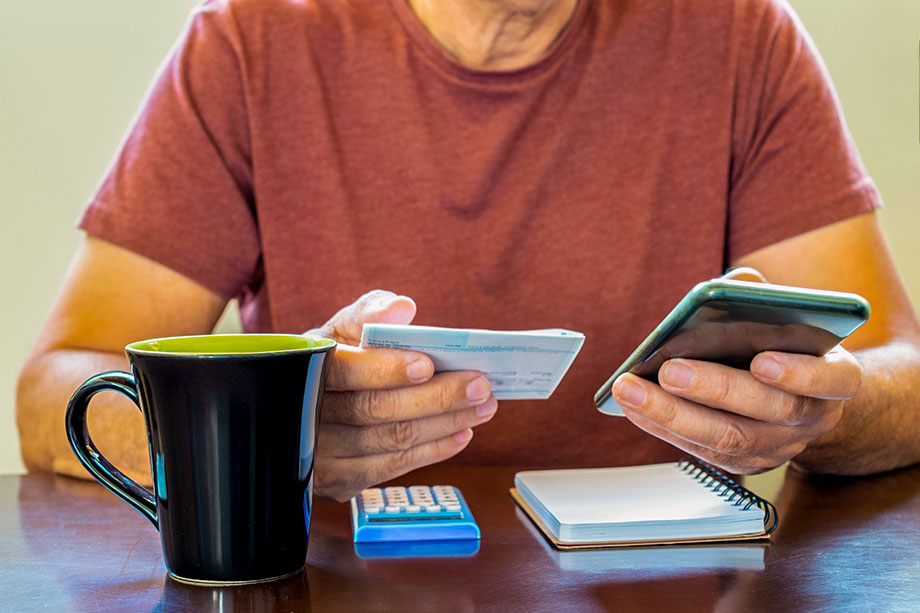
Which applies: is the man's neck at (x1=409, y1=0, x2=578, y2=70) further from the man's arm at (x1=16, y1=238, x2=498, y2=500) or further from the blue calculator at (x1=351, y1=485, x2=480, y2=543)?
the blue calculator at (x1=351, y1=485, x2=480, y2=543)

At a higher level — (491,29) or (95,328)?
(491,29)

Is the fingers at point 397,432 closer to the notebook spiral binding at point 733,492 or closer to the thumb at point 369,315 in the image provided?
the thumb at point 369,315

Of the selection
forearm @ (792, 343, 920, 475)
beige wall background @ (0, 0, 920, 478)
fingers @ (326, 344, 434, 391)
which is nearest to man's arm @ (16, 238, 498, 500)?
fingers @ (326, 344, 434, 391)

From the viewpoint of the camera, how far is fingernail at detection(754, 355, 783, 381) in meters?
0.66

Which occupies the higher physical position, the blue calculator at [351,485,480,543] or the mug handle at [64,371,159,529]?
the mug handle at [64,371,159,529]

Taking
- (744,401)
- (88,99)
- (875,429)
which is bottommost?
(875,429)

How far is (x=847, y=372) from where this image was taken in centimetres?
69

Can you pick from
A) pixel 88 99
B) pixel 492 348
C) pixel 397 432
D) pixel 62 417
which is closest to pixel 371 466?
pixel 397 432

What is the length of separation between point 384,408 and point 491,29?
0.67 m

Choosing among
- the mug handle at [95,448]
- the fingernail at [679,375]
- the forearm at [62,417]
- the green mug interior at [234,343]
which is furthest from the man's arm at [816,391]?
the forearm at [62,417]

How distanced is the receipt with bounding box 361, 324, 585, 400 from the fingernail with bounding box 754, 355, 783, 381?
136mm

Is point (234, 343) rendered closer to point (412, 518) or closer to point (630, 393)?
point (412, 518)

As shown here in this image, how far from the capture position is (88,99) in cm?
188

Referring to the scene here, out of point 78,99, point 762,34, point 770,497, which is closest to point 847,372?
point 770,497
